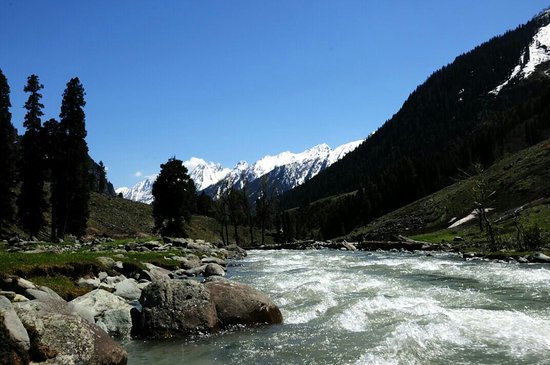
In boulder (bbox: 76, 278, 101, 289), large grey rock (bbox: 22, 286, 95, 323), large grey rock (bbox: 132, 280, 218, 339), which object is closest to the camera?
large grey rock (bbox: 22, 286, 95, 323)

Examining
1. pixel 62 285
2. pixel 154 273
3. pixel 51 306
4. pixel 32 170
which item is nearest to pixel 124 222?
pixel 32 170

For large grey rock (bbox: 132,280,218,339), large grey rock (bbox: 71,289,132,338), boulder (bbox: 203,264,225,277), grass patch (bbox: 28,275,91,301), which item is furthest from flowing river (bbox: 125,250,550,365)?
boulder (bbox: 203,264,225,277)

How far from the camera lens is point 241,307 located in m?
14.9

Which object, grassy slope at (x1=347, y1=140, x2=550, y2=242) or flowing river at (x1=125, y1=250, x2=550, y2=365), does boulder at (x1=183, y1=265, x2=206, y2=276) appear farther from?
grassy slope at (x1=347, y1=140, x2=550, y2=242)

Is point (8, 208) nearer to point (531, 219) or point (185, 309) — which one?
point (185, 309)

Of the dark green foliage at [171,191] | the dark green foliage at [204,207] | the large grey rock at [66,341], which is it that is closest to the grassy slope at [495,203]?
the dark green foliage at [171,191]

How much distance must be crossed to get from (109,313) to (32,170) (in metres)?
50.3

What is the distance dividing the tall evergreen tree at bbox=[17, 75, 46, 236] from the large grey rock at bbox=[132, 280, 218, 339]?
161ft

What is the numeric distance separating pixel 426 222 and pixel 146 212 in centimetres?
7587

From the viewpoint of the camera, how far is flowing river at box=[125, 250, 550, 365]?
418 inches

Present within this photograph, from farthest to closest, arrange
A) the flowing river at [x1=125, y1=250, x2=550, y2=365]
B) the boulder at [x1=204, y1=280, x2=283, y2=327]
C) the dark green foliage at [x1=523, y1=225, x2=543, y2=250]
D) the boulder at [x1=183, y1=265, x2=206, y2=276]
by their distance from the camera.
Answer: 1. the dark green foliage at [x1=523, y1=225, x2=543, y2=250]
2. the boulder at [x1=183, y1=265, x2=206, y2=276]
3. the boulder at [x1=204, y1=280, x2=283, y2=327]
4. the flowing river at [x1=125, y1=250, x2=550, y2=365]

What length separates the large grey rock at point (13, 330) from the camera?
816 cm

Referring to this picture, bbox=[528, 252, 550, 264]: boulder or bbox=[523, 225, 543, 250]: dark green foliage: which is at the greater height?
bbox=[523, 225, 543, 250]: dark green foliage

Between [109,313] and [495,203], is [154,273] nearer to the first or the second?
[109,313]
